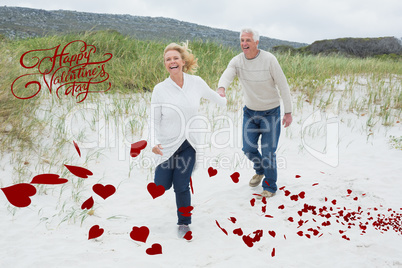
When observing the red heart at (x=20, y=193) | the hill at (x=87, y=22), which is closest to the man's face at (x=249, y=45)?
the red heart at (x=20, y=193)

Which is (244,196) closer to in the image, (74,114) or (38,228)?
(38,228)

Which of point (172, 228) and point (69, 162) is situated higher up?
point (69, 162)

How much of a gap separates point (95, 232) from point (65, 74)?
17.2 feet

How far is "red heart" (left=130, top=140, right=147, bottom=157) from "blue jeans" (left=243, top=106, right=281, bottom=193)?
1821mm

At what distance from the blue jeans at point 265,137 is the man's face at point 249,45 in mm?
656

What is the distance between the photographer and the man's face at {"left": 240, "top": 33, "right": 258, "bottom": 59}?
3.74 meters

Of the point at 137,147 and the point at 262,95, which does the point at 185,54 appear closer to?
the point at 262,95

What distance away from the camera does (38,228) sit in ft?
11.3

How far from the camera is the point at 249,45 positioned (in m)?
3.79

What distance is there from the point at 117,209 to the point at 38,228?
86cm

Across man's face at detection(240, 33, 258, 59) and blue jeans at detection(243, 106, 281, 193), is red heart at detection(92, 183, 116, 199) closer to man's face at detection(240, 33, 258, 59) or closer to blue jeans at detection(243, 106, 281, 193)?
blue jeans at detection(243, 106, 281, 193)

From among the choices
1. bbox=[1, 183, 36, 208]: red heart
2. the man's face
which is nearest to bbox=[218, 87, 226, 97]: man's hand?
the man's face

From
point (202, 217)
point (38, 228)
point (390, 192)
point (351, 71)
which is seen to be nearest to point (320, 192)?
point (390, 192)

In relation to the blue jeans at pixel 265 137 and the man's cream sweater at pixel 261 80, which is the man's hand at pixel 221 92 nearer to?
the man's cream sweater at pixel 261 80
